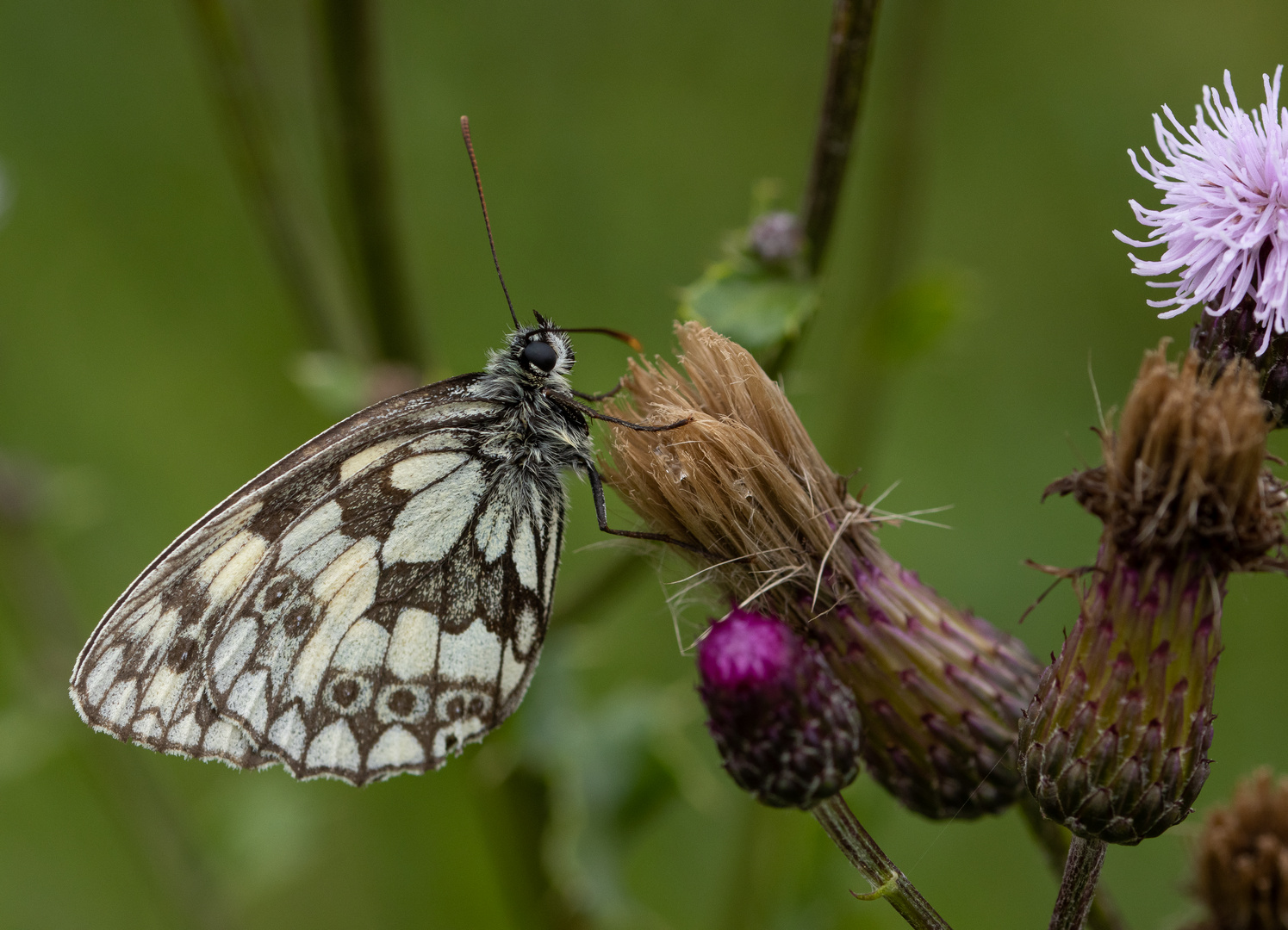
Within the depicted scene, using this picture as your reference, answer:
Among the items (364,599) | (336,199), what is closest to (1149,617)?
(364,599)

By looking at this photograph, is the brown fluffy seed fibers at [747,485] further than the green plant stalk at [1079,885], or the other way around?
the brown fluffy seed fibers at [747,485]

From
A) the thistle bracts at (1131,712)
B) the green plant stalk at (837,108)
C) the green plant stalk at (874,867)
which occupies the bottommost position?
the green plant stalk at (874,867)

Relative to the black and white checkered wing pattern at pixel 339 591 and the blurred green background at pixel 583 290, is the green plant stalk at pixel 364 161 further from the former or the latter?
the blurred green background at pixel 583 290

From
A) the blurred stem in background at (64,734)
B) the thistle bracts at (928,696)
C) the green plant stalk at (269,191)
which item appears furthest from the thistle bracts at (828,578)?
the blurred stem in background at (64,734)

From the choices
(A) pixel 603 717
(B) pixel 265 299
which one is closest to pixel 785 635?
(A) pixel 603 717

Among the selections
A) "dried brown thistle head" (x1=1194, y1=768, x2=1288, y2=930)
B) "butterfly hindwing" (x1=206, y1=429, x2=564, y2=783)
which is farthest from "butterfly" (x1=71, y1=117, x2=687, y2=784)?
"dried brown thistle head" (x1=1194, y1=768, x2=1288, y2=930)

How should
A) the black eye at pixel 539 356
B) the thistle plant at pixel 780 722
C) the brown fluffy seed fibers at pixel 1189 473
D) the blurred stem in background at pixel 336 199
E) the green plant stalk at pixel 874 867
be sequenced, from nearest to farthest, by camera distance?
the brown fluffy seed fibers at pixel 1189 473, the green plant stalk at pixel 874 867, the thistle plant at pixel 780 722, the blurred stem in background at pixel 336 199, the black eye at pixel 539 356

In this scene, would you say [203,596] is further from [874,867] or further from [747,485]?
[874,867]

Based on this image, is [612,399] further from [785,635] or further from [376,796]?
[376,796]
